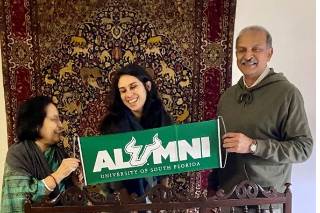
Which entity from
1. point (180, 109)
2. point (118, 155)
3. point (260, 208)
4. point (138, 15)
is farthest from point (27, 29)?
point (260, 208)

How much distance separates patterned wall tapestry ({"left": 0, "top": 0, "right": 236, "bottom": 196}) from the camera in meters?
2.21

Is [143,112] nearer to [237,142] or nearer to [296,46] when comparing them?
[237,142]

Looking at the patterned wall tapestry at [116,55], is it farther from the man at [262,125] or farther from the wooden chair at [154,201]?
the wooden chair at [154,201]

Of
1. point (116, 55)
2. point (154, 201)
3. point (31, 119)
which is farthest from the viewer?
point (116, 55)

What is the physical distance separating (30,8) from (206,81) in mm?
819

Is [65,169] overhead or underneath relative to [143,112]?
underneath

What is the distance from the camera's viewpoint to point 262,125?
5.42ft

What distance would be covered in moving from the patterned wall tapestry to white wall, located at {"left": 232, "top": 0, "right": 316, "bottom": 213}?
0.37ft

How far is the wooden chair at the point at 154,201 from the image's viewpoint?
4.91 ft

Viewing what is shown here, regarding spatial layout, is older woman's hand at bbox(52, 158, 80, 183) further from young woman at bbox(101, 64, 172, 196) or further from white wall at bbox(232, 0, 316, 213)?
white wall at bbox(232, 0, 316, 213)

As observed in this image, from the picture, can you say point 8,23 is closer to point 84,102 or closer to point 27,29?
point 27,29

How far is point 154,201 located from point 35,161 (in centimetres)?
40

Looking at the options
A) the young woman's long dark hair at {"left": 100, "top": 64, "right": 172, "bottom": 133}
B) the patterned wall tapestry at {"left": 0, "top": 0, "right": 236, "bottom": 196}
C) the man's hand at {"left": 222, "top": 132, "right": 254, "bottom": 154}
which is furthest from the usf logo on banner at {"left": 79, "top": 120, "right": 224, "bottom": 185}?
the patterned wall tapestry at {"left": 0, "top": 0, "right": 236, "bottom": 196}

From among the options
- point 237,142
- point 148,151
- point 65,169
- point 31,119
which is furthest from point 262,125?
point 31,119
